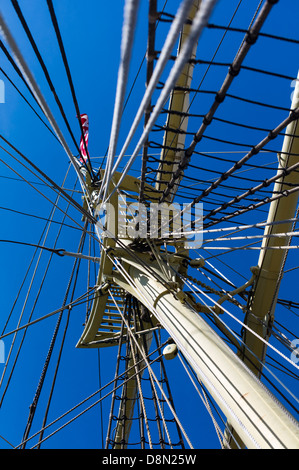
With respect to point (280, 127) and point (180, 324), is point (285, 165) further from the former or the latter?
point (180, 324)

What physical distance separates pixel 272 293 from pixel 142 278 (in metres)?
1.88

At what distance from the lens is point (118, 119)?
1632 mm

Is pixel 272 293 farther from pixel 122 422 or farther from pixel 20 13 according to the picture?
pixel 20 13

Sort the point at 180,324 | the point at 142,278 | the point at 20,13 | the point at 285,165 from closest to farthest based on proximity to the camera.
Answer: the point at 20,13 < the point at 180,324 < the point at 285,165 < the point at 142,278

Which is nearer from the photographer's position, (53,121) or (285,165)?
(53,121)

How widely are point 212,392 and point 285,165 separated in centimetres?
270

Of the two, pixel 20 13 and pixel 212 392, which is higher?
pixel 20 13

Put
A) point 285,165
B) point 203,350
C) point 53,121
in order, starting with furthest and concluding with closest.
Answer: point 285,165 < point 203,350 < point 53,121

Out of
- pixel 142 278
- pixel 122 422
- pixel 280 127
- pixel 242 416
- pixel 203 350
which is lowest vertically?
pixel 122 422
